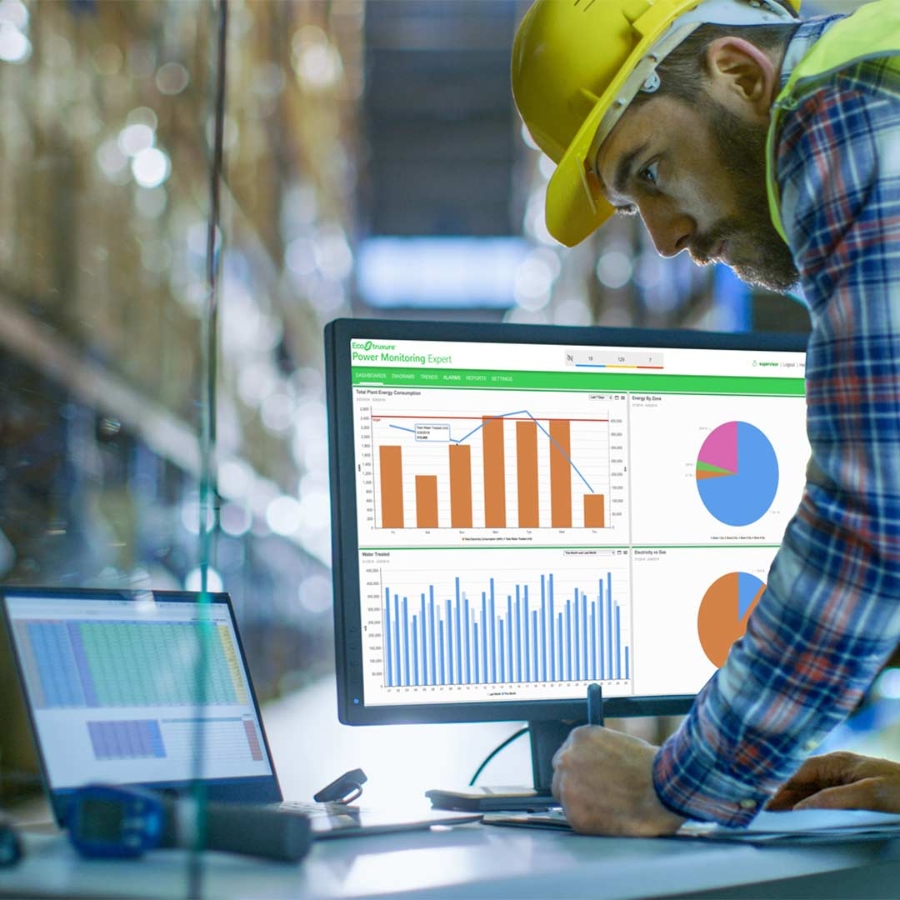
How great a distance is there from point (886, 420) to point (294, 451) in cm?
953

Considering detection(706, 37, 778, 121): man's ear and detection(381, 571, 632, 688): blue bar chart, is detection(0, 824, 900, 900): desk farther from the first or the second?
detection(706, 37, 778, 121): man's ear

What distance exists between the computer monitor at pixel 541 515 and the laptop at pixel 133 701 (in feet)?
0.42

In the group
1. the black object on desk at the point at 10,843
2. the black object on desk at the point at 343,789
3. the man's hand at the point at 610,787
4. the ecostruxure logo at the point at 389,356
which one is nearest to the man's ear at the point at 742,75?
the ecostruxure logo at the point at 389,356

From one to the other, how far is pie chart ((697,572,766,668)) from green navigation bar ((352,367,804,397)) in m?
0.22

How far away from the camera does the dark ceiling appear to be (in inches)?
434

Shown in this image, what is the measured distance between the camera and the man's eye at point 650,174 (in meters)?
1.12

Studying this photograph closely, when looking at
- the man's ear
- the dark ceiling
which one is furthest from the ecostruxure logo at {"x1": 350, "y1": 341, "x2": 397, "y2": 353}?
the dark ceiling

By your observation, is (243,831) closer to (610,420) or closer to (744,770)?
(744,770)

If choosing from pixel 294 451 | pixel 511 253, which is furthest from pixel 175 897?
pixel 511 253

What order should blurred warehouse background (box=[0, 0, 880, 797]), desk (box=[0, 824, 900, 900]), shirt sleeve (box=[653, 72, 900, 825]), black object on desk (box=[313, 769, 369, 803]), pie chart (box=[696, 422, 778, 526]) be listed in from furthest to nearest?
blurred warehouse background (box=[0, 0, 880, 797]), pie chart (box=[696, 422, 778, 526]), black object on desk (box=[313, 769, 369, 803]), shirt sleeve (box=[653, 72, 900, 825]), desk (box=[0, 824, 900, 900])

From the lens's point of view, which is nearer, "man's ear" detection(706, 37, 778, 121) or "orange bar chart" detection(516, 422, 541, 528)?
"man's ear" detection(706, 37, 778, 121)

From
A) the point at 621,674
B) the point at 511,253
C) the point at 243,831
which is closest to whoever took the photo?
the point at 243,831

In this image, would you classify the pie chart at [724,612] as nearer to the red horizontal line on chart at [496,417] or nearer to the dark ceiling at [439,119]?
the red horizontal line on chart at [496,417]

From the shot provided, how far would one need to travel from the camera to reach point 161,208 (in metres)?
3.88
